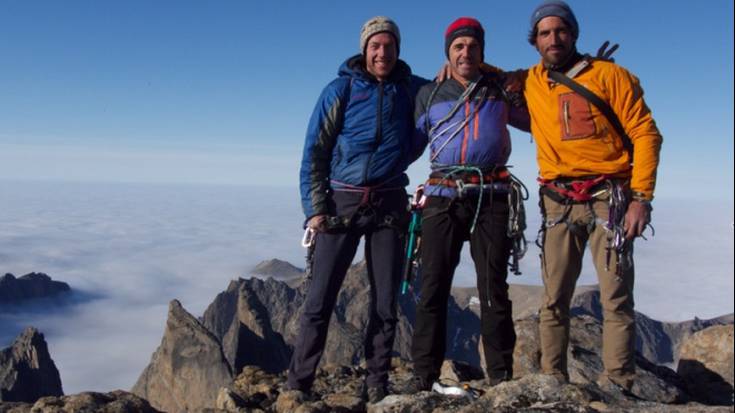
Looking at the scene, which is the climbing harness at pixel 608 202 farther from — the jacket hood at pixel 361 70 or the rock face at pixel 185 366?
the rock face at pixel 185 366

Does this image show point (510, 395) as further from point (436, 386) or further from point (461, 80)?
point (461, 80)

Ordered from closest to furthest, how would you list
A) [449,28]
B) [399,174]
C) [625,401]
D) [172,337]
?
[625,401] < [449,28] < [399,174] < [172,337]

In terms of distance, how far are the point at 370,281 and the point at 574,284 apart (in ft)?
9.74

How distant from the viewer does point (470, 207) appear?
7.54 metres

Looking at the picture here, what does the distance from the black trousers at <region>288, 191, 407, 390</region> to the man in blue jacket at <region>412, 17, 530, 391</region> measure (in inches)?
18.7

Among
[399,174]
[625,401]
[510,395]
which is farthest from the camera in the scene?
[399,174]

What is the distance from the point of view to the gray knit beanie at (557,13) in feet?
24.0

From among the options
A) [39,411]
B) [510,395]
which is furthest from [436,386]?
[39,411]

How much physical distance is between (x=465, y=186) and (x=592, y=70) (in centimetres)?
239

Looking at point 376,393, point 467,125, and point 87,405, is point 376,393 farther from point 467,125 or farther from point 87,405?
point 87,405

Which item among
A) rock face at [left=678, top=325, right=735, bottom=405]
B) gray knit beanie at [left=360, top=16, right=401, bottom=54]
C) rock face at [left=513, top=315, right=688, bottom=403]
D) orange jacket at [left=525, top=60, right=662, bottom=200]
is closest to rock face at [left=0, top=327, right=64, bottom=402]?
rock face at [left=678, top=325, right=735, bottom=405]

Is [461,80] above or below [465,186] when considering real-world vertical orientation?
above

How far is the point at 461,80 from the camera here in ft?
25.2

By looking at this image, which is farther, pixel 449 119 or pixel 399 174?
pixel 399 174
